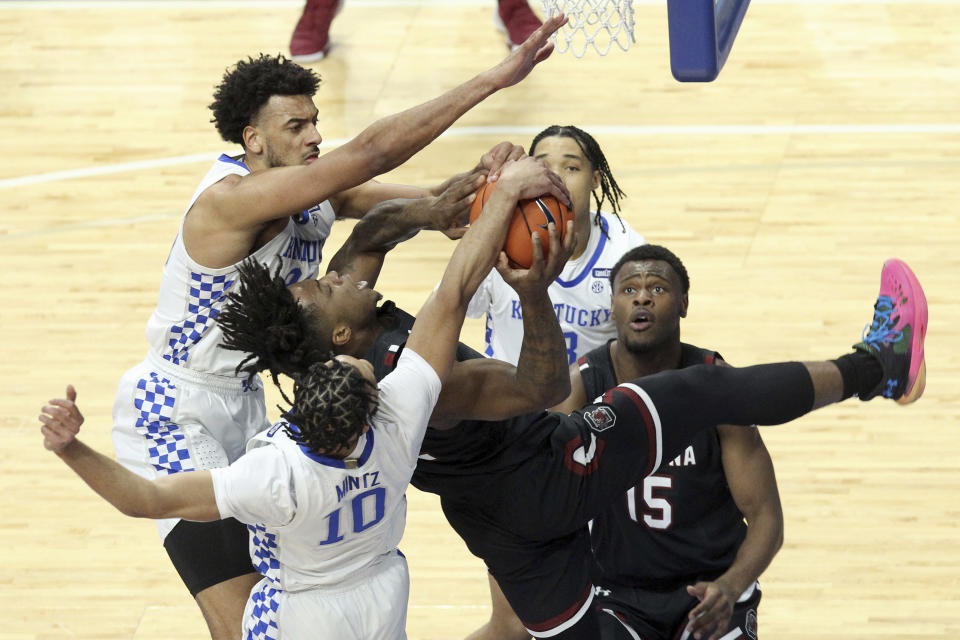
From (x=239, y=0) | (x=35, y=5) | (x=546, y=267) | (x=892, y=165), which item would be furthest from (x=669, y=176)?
(x=35, y=5)

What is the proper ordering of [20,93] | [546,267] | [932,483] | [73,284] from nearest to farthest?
1. [546,267]
2. [932,483]
3. [73,284]
4. [20,93]

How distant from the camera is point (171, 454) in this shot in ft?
13.6

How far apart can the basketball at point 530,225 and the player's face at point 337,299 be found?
42 cm

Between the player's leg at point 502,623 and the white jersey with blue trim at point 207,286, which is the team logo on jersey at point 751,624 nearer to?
the player's leg at point 502,623

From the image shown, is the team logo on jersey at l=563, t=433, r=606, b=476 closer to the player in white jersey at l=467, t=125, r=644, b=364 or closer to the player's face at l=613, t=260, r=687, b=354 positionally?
the player's face at l=613, t=260, r=687, b=354

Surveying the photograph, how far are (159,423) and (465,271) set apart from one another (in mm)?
1238

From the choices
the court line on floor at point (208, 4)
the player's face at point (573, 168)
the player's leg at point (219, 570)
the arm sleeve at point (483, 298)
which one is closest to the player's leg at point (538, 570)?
the player's leg at point (219, 570)

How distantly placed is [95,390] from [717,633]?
3777mm

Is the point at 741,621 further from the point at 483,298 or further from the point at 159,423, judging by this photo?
the point at 159,423

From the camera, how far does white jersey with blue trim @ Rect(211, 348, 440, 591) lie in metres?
3.36

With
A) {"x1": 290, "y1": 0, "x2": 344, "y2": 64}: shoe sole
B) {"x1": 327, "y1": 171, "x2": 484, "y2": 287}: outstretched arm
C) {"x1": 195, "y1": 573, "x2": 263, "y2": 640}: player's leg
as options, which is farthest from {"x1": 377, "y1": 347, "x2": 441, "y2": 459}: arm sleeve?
{"x1": 290, "y1": 0, "x2": 344, "y2": 64}: shoe sole

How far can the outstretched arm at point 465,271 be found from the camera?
3488mm

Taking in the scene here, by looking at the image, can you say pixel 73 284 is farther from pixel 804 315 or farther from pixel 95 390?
pixel 804 315

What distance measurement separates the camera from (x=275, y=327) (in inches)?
140
